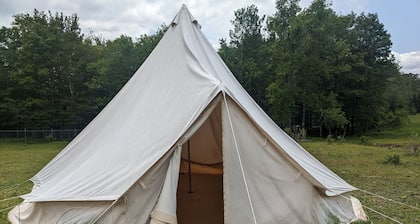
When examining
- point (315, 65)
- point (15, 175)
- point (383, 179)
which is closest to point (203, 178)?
point (383, 179)

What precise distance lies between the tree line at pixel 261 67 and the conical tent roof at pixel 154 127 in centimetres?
1600

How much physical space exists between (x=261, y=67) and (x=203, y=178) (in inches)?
844

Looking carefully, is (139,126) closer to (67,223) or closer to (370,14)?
(67,223)

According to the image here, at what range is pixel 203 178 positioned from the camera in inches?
277

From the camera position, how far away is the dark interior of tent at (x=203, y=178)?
191 inches

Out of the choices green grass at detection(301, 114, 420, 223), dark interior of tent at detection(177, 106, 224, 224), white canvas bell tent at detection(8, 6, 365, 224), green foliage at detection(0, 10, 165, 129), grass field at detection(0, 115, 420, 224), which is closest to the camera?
white canvas bell tent at detection(8, 6, 365, 224)

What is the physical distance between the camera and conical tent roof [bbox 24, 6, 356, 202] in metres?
3.74

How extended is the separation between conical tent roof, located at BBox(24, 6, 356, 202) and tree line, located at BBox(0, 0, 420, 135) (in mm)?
Answer: 16005

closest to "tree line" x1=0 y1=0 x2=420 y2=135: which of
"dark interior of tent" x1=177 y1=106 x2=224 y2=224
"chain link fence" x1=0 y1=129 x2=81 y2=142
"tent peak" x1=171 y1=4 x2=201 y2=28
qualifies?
"chain link fence" x1=0 y1=129 x2=81 y2=142

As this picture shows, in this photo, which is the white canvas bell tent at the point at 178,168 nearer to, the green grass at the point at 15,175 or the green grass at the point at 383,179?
the green grass at the point at 383,179

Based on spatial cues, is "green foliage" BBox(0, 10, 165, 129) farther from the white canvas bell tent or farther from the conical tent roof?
the white canvas bell tent

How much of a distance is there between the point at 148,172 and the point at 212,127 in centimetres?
308

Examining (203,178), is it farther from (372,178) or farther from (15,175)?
(15,175)

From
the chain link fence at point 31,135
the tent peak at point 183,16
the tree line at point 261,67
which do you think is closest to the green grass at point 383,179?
the tent peak at point 183,16
